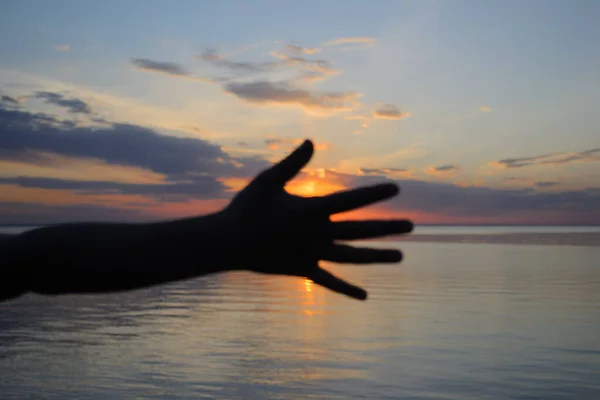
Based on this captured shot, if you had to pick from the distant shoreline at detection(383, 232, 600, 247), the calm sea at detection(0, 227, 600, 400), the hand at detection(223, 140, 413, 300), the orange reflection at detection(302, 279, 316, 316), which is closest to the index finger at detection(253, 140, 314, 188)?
the hand at detection(223, 140, 413, 300)

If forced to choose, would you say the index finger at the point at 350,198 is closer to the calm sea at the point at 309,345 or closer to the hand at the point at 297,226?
the hand at the point at 297,226

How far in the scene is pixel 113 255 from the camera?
67.7 inches

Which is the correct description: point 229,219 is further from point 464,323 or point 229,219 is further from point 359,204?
point 464,323

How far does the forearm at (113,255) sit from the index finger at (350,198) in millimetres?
316

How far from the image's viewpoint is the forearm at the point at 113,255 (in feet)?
5.46

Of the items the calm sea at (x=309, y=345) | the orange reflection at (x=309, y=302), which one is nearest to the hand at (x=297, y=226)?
the calm sea at (x=309, y=345)

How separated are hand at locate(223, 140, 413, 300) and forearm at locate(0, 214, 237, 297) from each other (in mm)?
98

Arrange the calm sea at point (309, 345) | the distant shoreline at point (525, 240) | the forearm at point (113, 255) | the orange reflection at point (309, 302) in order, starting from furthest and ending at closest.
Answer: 1. the distant shoreline at point (525, 240)
2. the orange reflection at point (309, 302)
3. the calm sea at point (309, 345)
4. the forearm at point (113, 255)

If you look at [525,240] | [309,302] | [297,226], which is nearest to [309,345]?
[309,302]

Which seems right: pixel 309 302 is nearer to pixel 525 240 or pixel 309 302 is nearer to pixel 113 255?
pixel 113 255

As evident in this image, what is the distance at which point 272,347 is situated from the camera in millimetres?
16156

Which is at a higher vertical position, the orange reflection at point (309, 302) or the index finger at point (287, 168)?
the index finger at point (287, 168)

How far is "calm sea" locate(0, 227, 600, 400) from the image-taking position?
41.1 feet

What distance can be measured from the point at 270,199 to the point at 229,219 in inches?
5.8
